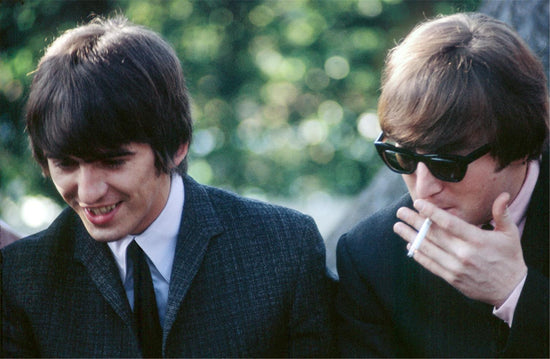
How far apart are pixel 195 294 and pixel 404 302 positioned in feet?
2.90

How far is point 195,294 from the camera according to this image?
288cm

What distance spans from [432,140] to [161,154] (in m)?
1.11

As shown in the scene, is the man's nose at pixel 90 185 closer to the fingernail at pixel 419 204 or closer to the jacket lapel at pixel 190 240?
the jacket lapel at pixel 190 240

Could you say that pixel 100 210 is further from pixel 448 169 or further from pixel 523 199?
pixel 523 199

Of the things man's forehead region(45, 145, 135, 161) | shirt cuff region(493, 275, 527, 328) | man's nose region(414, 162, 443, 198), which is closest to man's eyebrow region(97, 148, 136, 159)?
man's forehead region(45, 145, 135, 161)

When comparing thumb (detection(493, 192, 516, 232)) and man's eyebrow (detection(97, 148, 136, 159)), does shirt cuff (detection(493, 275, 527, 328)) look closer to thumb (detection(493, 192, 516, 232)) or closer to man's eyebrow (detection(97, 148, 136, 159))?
thumb (detection(493, 192, 516, 232))

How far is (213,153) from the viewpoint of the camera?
7.20 m

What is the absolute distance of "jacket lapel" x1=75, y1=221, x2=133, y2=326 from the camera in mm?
2820

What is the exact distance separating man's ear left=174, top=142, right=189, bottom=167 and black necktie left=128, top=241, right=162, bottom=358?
1.31 ft

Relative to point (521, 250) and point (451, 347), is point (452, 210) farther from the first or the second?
point (451, 347)

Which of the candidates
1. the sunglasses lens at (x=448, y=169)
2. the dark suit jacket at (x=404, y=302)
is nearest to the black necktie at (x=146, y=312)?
the dark suit jacket at (x=404, y=302)

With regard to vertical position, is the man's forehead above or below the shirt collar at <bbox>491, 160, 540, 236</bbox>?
above

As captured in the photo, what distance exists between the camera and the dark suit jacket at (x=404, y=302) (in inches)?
105

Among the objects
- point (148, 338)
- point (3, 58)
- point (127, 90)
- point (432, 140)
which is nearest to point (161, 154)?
point (127, 90)
